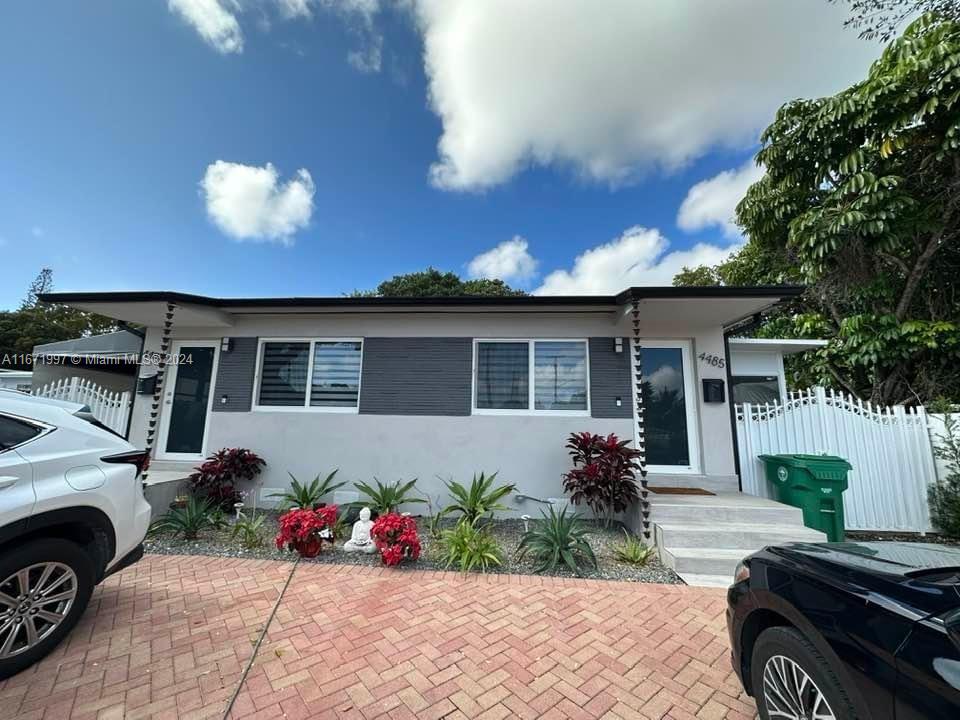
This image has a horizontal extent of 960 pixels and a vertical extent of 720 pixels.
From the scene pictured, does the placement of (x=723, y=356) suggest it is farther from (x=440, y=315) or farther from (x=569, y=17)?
(x=569, y=17)

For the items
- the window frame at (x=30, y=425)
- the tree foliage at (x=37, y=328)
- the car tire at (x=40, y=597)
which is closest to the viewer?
the car tire at (x=40, y=597)

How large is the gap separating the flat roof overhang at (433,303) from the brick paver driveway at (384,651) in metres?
3.63

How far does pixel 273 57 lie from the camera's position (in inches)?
306

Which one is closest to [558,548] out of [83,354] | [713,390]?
[713,390]

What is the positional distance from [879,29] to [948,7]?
1.17m

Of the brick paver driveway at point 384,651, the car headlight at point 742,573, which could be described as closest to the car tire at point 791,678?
the car headlight at point 742,573

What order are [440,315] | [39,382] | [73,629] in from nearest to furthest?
[73,629]
[440,315]
[39,382]

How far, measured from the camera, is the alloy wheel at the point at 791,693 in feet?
4.94

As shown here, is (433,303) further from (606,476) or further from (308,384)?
(606,476)

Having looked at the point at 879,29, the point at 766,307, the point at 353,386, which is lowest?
the point at 353,386

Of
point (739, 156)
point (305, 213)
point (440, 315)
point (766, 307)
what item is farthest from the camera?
point (305, 213)

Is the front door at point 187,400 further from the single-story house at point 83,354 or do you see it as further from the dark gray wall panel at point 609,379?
the dark gray wall panel at point 609,379

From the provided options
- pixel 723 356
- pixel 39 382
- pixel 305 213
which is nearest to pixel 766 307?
pixel 723 356

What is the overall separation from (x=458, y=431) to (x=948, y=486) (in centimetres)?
732
